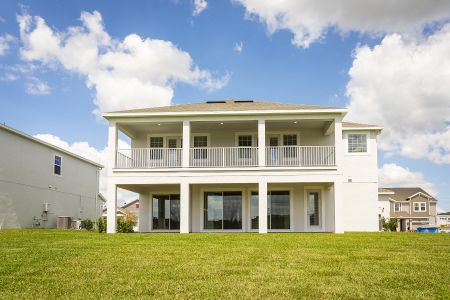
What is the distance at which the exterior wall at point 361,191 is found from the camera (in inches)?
935

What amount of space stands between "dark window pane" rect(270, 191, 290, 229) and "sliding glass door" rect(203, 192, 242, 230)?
1.58 metres

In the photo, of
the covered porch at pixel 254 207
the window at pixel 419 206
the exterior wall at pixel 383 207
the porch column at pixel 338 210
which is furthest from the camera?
the window at pixel 419 206

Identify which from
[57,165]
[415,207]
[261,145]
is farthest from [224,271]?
[415,207]

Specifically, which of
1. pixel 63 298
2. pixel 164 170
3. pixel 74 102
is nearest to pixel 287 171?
pixel 164 170

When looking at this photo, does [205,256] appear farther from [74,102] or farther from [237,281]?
[74,102]

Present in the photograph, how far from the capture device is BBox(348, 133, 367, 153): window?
79.1ft

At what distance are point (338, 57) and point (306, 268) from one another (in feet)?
45.6

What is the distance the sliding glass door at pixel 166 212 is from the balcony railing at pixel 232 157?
79.9 inches

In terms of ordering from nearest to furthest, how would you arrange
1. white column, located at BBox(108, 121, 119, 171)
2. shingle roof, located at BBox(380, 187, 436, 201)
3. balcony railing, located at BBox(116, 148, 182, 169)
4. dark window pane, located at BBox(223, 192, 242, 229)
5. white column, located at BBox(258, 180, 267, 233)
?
white column, located at BBox(258, 180, 267, 233), white column, located at BBox(108, 121, 119, 171), balcony railing, located at BBox(116, 148, 182, 169), dark window pane, located at BBox(223, 192, 242, 229), shingle roof, located at BBox(380, 187, 436, 201)

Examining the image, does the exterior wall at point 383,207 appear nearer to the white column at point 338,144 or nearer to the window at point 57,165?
the white column at point 338,144

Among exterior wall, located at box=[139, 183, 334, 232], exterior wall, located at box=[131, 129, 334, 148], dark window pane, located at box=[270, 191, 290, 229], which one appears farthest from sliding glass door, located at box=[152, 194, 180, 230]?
dark window pane, located at box=[270, 191, 290, 229]

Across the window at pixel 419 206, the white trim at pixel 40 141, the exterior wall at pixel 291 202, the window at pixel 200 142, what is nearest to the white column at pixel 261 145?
the exterior wall at pixel 291 202

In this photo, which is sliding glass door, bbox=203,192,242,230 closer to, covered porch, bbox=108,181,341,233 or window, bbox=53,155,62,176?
covered porch, bbox=108,181,341,233

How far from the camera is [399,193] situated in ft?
200
